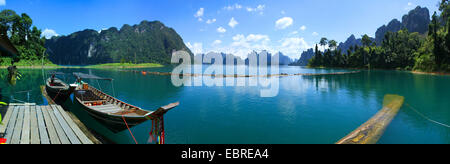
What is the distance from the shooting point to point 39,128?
803cm

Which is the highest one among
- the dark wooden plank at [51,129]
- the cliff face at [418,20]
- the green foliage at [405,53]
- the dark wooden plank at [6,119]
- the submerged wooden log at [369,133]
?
the cliff face at [418,20]

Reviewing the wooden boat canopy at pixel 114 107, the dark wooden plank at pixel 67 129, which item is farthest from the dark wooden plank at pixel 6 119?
the wooden boat canopy at pixel 114 107

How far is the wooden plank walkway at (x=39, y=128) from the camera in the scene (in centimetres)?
693

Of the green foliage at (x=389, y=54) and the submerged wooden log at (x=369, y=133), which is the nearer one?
the submerged wooden log at (x=369, y=133)

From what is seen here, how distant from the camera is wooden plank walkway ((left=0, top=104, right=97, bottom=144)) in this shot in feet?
22.7

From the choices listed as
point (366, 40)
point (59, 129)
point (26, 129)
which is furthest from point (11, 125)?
point (366, 40)

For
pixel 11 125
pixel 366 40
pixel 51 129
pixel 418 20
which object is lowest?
pixel 51 129

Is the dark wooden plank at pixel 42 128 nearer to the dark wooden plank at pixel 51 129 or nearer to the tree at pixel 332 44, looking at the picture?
the dark wooden plank at pixel 51 129

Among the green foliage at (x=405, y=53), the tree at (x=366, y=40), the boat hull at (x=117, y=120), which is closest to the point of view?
the boat hull at (x=117, y=120)

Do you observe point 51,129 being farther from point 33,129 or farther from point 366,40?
point 366,40

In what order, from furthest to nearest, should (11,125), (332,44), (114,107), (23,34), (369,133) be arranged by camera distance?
(332,44)
(23,34)
(114,107)
(369,133)
(11,125)

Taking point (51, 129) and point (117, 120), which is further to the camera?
point (117, 120)
